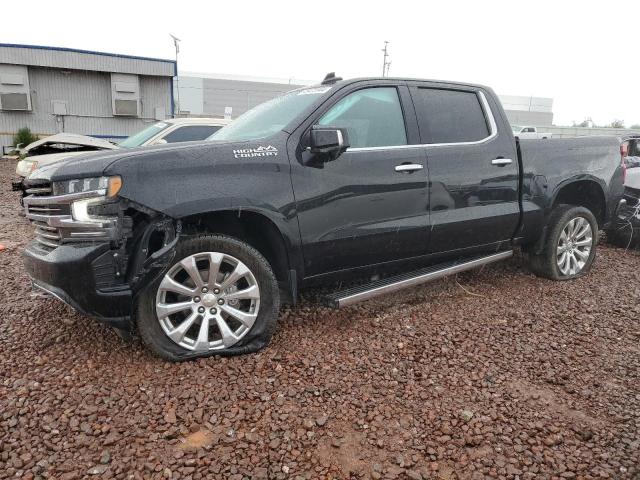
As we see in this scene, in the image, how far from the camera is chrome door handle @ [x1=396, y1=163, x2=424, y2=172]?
364 centimetres

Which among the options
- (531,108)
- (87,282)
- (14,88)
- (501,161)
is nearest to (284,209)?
(87,282)

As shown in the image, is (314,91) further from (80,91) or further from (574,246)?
(80,91)

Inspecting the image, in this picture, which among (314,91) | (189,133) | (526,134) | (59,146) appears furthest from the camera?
(59,146)

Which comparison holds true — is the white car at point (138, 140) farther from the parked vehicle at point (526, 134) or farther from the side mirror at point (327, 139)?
the side mirror at point (327, 139)

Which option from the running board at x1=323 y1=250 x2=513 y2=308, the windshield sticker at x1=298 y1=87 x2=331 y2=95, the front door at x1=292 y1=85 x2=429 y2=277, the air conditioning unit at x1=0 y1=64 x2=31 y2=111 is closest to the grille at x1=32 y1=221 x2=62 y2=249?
the front door at x1=292 y1=85 x2=429 y2=277

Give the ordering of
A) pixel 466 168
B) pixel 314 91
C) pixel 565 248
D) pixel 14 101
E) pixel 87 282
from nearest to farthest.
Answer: pixel 87 282, pixel 314 91, pixel 466 168, pixel 565 248, pixel 14 101

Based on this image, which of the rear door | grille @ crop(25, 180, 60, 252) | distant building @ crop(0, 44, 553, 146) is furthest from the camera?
distant building @ crop(0, 44, 553, 146)

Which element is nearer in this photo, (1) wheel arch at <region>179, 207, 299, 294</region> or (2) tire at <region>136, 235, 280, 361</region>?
(2) tire at <region>136, 235, 280, 361</region>

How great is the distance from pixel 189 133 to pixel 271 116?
4.47 meters

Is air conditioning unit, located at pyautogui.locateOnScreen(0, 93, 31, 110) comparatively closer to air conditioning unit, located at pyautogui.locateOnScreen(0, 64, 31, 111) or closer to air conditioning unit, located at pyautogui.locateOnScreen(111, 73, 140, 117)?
air conditioning unit, located at pyautogui.locateOnScreen(0, 64, 31, 111)

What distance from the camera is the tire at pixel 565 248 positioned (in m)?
4.77

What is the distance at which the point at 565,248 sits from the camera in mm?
4930

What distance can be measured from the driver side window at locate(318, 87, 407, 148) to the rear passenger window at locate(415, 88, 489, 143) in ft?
0.72

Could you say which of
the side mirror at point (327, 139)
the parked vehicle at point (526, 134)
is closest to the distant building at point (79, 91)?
the parked vehicle at point (526, 134)
